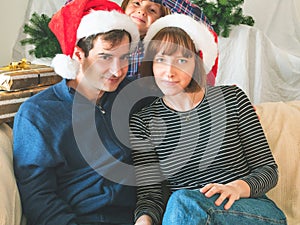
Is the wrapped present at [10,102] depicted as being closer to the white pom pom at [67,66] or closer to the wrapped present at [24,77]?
the wrapped present at [24,77]

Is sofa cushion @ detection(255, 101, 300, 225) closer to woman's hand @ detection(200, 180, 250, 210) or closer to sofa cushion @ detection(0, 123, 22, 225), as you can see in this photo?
woman's hand @ detection(200, 180, 250, 210)

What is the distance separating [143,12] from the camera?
1464 mm

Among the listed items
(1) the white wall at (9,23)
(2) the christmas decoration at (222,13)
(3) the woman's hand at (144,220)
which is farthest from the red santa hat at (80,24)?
(1) the white wall at (9,23)

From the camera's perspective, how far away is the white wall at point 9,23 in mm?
2404

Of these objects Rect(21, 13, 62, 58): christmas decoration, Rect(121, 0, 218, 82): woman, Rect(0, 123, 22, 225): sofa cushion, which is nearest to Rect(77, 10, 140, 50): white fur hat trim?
Rect(121, 0, 218, 82): woman

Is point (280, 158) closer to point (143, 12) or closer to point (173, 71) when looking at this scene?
point (173, 71)

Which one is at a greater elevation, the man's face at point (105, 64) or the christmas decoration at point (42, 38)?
the man's face at point (105, 64)

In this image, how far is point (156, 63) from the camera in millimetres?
1166

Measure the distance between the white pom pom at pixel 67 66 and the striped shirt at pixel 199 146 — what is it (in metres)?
0.21

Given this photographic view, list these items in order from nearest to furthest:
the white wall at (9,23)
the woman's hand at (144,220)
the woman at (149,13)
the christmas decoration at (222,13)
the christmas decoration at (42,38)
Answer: the woman's hand at (144,220) → the woman at (149,13) → the christmas decoration at (42,38) → the christmas decoration at (222,13) → the white wall at (9,23)

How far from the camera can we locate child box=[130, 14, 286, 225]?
1138mm

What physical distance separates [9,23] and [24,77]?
1.30 metres

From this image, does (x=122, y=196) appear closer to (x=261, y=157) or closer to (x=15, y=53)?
(x=261, y=157)

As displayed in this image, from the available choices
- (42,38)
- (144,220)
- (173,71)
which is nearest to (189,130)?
(173,71)
